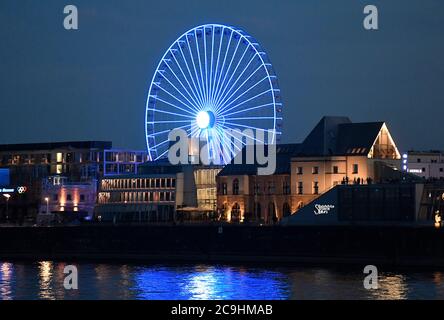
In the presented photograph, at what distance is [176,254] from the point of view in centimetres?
11131

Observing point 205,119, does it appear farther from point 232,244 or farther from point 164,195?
point 164,195

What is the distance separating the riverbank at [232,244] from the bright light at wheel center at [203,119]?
12.6 m

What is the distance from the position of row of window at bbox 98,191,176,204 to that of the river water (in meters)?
39.8

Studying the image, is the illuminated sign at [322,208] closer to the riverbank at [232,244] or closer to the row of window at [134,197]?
the riverbank at [232,244]

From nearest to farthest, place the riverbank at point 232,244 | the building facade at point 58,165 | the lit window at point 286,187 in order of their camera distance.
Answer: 1. the riverbank at point 232,244
2. the lit window at point 286,187
3. the building facade at point 58,165

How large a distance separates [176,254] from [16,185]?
251 feet

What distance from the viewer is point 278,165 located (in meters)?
132

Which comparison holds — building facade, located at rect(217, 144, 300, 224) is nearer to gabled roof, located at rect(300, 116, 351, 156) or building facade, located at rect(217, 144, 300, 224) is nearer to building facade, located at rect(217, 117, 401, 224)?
building facade, located at rect(217, 117, 401, 224)

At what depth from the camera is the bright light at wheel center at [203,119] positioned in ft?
401

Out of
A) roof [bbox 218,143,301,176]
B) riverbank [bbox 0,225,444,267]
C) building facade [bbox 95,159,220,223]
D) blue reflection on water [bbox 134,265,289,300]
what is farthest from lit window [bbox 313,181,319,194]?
blue reflection on water [bbox 134,265,289,300]

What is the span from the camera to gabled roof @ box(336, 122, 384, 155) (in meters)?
122

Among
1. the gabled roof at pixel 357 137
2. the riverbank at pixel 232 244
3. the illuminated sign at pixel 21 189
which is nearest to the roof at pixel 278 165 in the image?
the gabled roof at pixel 357 137

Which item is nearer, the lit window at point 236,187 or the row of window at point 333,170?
the row of window at point 333,170

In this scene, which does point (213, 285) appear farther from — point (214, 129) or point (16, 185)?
point (16, 185)
